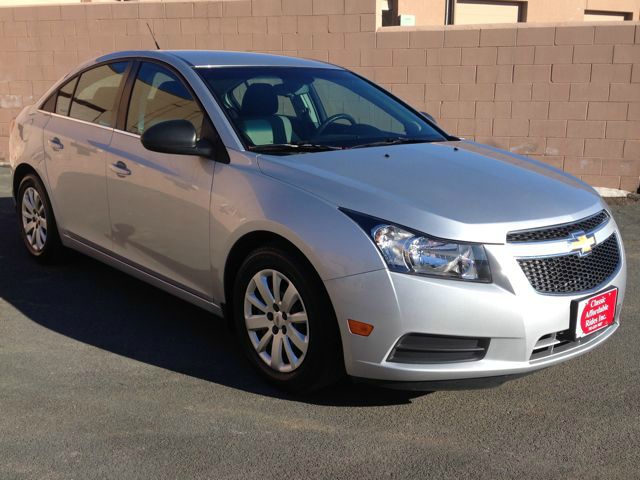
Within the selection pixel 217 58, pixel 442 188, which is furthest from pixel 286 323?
pixel 217 58

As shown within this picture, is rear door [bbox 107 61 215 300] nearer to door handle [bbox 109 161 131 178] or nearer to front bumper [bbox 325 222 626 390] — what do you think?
door handle [bbox 109 161 131 178]

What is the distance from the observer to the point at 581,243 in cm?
341

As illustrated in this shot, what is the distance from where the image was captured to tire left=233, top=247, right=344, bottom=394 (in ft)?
11.0

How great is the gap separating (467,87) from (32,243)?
5426 mm

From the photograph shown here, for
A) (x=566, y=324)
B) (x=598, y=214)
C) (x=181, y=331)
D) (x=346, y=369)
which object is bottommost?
(x=181, y=331)

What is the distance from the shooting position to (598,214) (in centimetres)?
370

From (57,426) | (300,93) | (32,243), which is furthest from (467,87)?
(57,426)

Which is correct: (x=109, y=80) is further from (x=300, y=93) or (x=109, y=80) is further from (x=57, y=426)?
(x=57, y=426)

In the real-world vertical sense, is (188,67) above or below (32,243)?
above

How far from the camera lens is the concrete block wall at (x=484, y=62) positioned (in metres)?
8.53

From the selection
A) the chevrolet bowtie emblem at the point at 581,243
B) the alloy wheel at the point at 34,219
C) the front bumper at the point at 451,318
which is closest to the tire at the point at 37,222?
the alloy wheel at the point at 34,219

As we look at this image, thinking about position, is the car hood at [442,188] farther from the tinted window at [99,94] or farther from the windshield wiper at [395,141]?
the tinted window at [99,94]

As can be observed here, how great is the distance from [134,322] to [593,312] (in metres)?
2.74

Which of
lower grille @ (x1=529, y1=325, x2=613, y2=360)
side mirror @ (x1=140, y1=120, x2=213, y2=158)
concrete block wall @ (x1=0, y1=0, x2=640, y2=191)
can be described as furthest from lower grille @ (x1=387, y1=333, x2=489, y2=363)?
concrete block wall @ (x1=0, y1=0, x2=640, y2=191)
